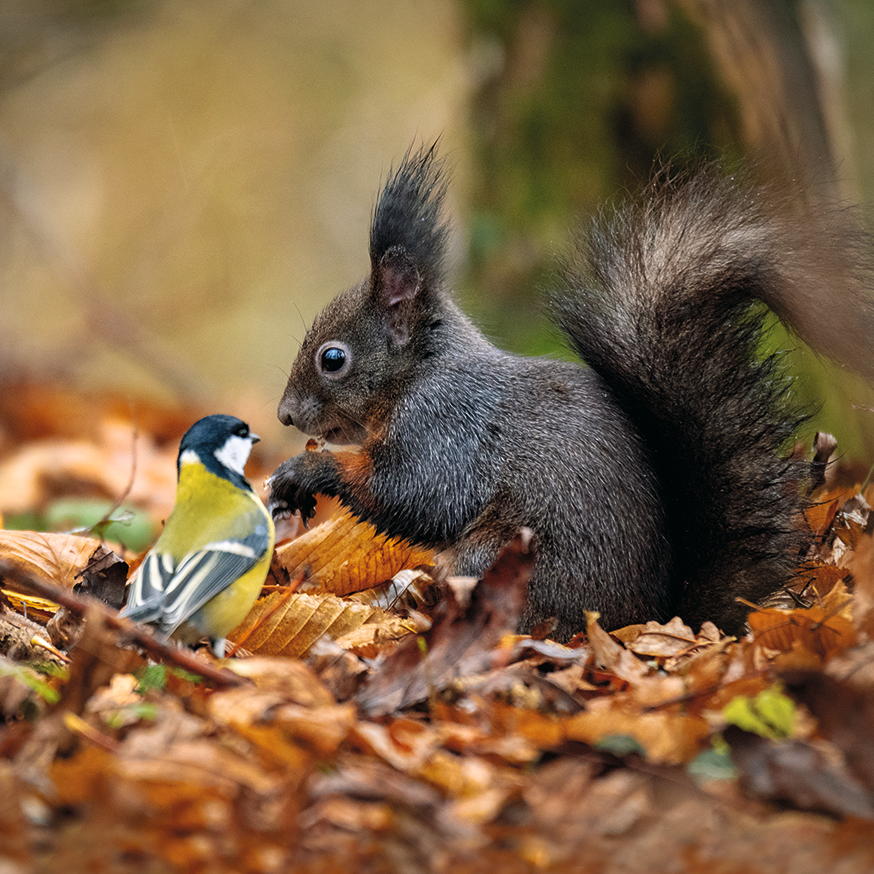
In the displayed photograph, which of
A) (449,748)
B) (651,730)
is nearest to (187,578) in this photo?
(449,748)

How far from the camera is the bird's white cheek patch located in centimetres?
246

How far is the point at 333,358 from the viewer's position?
339 centimetres

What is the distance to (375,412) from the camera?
3352 mm

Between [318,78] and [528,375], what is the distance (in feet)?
38.3

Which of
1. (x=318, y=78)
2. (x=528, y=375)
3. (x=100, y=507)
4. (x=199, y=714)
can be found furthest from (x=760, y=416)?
(x=318, y=78)

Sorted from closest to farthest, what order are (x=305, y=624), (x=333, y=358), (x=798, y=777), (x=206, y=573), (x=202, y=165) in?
(x=798, y=777) < (x=206, y=573) < (x=305, y=624) < (x=333, y=358) < (x=202, y=165)

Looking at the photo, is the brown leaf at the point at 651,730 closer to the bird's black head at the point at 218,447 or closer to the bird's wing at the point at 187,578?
the bird's wing at the point at 187,578

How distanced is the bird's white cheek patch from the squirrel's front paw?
1.89 ft

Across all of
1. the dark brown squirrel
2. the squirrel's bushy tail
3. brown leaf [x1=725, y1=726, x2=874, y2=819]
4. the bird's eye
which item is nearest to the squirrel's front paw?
the dark brown squirrel

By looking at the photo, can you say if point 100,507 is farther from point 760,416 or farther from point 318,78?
point 318,78

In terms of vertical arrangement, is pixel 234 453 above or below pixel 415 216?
below

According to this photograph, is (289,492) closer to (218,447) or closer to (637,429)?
(218,447)

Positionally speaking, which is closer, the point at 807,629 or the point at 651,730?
the point at 651,730

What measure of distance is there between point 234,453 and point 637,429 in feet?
3.50
